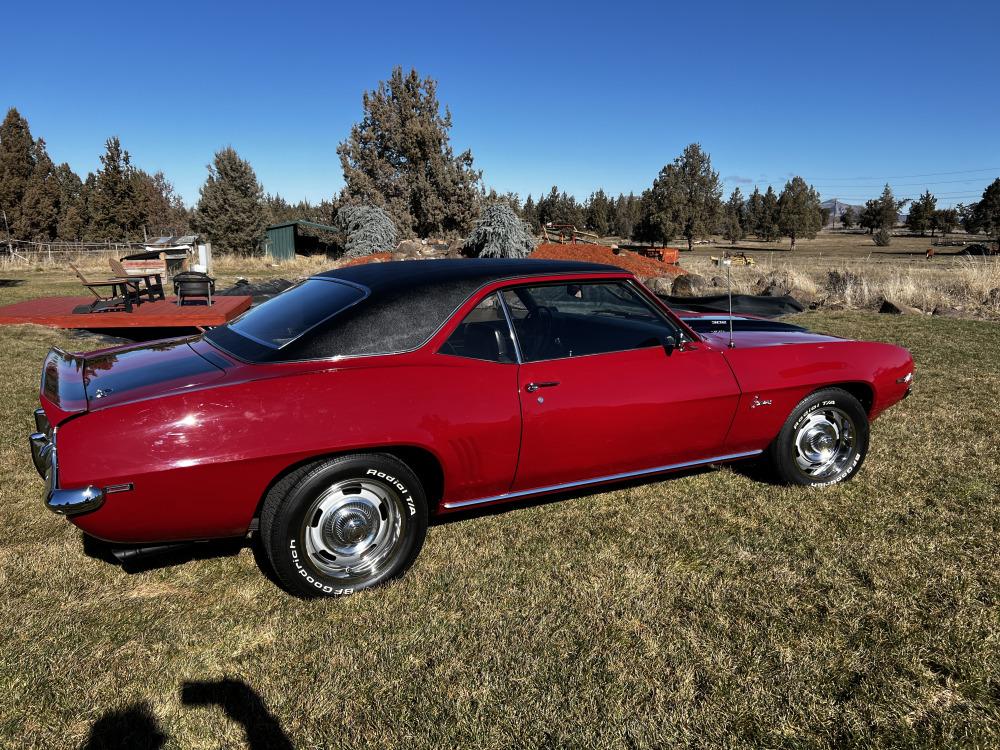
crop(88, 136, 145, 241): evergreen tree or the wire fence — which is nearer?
the wire fence

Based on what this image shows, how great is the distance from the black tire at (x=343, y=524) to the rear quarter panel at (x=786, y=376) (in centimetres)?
190

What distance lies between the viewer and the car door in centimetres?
300

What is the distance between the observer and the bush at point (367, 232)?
25000 mm

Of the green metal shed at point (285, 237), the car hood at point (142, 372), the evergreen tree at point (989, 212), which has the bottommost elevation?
the car hood at point (142, 372)

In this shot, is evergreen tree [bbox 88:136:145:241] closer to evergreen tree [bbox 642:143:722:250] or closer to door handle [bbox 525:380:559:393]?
evergreen tree [bbox 642:143:722:250]

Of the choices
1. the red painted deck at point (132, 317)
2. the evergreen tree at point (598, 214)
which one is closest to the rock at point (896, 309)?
the red painted deck at point (132, 317)

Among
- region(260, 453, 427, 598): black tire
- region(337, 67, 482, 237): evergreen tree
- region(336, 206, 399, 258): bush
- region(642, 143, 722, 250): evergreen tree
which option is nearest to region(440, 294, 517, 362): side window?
region(260, 453, 427, 598): black tire

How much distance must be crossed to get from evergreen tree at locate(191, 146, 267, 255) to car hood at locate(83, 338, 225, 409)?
1333 inches

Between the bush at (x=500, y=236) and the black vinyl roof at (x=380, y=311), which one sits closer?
the black vinyl roof at (x=380, y=311)

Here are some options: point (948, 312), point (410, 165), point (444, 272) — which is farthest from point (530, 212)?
point (444, 272)

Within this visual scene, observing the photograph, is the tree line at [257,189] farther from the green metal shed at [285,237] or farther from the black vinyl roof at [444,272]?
the black vinyl roof at [444,272]

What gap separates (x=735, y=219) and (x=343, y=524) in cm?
6725

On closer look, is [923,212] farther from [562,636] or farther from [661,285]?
[562,636]

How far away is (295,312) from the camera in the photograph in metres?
3.06
